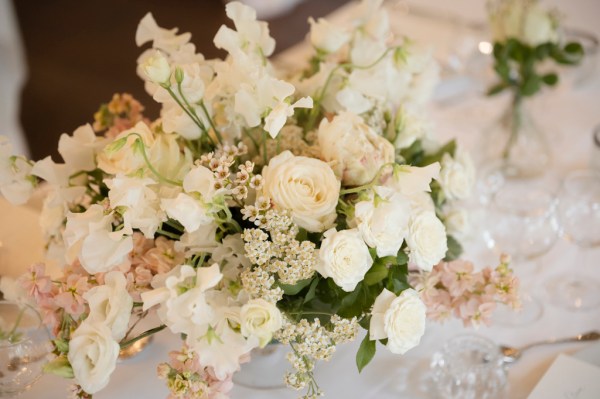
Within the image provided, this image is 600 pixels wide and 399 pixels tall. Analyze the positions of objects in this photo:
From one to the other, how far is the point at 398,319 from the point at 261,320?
0.56 ft

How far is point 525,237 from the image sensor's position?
1199mm

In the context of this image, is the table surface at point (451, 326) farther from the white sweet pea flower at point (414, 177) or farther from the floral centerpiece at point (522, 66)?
the white sweet pea flower at point (414, 177)

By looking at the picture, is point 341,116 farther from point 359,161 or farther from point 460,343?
point 460,343

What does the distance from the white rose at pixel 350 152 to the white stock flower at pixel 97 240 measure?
287 mm

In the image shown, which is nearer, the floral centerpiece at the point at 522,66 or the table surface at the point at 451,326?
the table surface at the point at 451,326

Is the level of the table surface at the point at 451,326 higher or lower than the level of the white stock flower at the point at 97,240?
lower

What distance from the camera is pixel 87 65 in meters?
3.72

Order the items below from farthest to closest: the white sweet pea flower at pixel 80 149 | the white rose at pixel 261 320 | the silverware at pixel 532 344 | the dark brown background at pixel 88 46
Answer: the dark brown background at pixel 88 46, the silverware at pixel 532 344, the white sweet pea flower at pixel 80 149, the white rose at pixel 261 320

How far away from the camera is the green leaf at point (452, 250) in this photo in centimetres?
105

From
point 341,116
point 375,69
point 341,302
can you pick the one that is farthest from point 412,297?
point 375,69

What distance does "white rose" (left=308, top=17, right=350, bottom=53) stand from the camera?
1065 millimetres

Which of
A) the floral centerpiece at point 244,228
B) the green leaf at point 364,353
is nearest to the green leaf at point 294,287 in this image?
the floral centerpiece at point 244,228

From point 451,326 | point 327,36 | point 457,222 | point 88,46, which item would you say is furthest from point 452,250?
point 88,46

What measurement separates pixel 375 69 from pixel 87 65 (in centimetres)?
302
